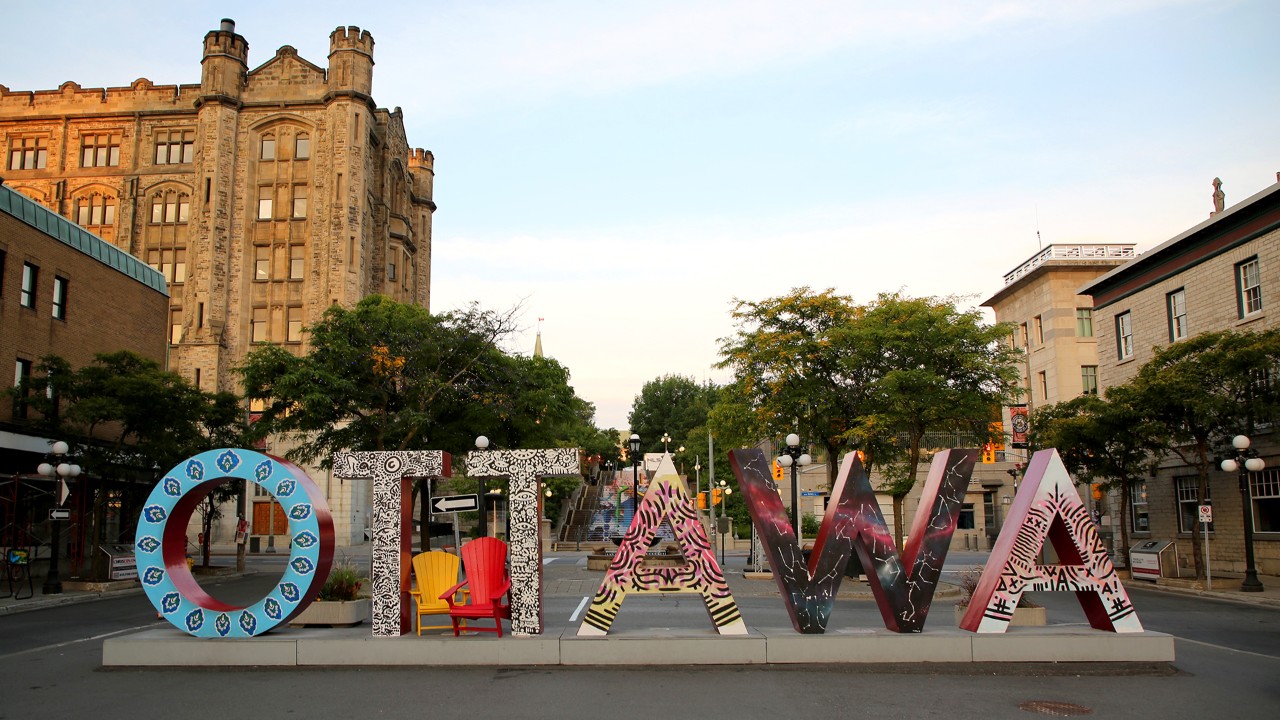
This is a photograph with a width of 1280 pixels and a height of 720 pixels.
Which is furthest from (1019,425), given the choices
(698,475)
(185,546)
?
(698,475)

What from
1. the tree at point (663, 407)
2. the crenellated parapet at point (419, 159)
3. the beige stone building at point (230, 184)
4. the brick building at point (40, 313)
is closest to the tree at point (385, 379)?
the brick building at point (40, 313)

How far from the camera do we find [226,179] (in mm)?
59625

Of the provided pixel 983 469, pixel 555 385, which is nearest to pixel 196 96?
pixel 555 385

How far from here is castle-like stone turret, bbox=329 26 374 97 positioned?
60.5 m

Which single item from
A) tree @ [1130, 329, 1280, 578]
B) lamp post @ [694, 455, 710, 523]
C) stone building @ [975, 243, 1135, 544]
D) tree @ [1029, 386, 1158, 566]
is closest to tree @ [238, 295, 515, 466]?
tree @ [1029, 386, 1158, 566]

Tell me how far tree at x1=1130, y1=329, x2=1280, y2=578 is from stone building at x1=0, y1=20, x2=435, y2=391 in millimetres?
45291

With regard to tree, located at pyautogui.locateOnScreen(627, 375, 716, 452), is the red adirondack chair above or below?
Answer: below

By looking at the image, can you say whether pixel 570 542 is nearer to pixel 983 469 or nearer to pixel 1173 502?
pixel 983 469

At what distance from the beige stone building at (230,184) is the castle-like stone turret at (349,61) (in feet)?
0.29

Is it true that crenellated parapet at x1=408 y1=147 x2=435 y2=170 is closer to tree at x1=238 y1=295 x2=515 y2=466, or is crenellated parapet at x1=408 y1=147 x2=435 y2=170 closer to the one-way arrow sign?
tree at x1=238 y1=295 x2=515 y2=466

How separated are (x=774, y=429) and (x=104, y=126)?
57246mm

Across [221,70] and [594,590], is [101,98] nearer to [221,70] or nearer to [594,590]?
[221,70]

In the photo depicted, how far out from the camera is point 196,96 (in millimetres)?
63188

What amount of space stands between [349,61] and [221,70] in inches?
328
